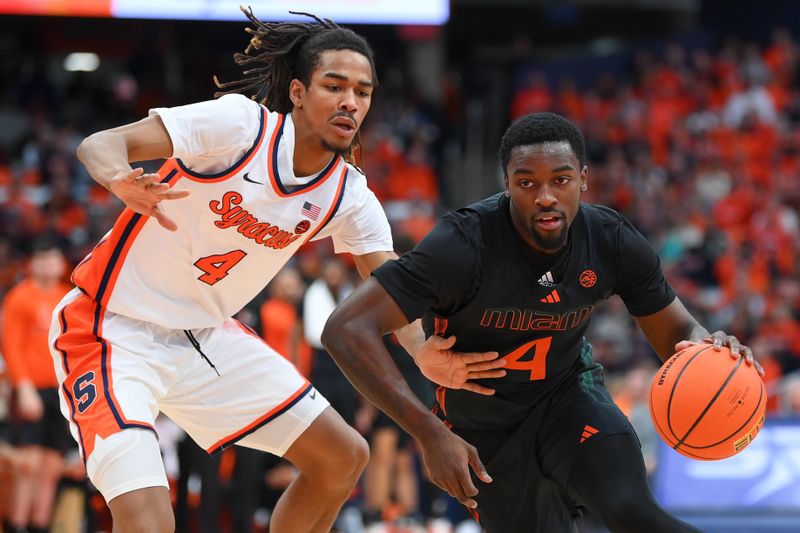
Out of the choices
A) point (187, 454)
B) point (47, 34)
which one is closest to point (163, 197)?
point (187, 454)

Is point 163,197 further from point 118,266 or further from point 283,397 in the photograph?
point 283,397

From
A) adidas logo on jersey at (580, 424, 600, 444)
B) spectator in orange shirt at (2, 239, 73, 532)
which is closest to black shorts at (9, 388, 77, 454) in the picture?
spectator in orange shirt at (2, 239, 73, 532)

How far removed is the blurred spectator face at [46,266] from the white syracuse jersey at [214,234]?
13.0ft

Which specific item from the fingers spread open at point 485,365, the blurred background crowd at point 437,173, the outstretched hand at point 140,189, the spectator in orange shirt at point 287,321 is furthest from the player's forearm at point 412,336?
the spectator in orange shirt at point 287,321

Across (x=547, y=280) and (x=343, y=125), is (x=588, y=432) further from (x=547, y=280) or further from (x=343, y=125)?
(x=343, y=125)

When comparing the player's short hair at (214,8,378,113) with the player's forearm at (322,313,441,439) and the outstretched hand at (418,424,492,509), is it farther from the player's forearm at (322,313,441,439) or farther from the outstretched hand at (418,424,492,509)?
the outstretched hand at (418,424,492,509)

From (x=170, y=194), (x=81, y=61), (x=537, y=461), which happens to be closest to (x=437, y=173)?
(x=81, y=61)

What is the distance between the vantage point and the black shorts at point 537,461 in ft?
13.6

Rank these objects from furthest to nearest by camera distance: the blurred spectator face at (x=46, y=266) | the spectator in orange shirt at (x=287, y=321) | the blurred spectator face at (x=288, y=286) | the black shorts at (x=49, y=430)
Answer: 1. the blurred spectator face at (x=288, y=286)
2. the spectator in orange shirt at (x=287, y=321)
3. the blurred spectator face at (x=46, y=266)
4. the black shorts at (x=49, y=430)

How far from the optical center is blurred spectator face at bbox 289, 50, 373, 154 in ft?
14.3

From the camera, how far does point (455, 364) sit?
4.06 m

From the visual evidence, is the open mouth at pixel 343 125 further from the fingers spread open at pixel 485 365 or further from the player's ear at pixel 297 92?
the fingers spread open at pixel 485 365

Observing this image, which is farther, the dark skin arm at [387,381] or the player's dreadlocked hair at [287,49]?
the player's dreadlocked hair at [287,49]

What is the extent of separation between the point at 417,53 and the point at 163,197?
16.1m
